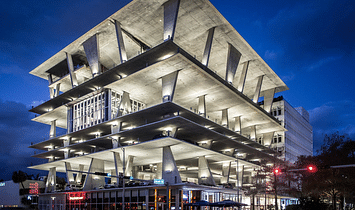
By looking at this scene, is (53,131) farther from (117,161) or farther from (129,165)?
(117,161)

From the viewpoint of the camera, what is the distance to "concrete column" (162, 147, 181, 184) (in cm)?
4821

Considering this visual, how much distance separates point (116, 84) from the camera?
5534cm

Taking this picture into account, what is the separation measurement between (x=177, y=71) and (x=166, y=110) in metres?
6.73

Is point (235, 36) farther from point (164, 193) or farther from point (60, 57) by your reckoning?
point (60, 57)

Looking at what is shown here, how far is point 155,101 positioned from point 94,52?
15.4 metres

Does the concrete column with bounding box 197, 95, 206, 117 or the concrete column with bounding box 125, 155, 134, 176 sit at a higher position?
the concrete column with bounding box 197, 95, 206, 117

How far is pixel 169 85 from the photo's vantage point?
50719 mm

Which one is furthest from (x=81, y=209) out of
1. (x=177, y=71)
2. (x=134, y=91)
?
(x=177, y=71)

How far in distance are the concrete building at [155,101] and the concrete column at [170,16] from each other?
0.15 m

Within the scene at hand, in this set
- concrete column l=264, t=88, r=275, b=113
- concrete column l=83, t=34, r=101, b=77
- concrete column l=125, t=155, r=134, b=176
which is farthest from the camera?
concrete column l=264, t=88, r=275, b=113

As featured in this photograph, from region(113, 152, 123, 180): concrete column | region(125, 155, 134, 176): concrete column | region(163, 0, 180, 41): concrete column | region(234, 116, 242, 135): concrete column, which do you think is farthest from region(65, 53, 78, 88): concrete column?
region(234, 116, 242, 135): concrete column

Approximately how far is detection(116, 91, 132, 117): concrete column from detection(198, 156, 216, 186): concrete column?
1684cm

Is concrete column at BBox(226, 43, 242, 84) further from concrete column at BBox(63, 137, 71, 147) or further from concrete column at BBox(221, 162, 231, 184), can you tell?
concrete column at BBox(63, 137, 71, 147)

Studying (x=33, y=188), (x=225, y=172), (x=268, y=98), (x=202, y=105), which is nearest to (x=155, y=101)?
(x=202, y=105)
